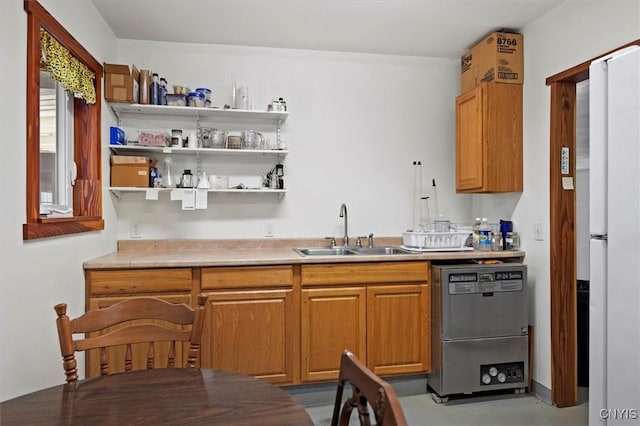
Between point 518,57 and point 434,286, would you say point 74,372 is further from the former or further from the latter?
point 518,57

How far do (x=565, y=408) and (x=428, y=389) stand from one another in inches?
33.1

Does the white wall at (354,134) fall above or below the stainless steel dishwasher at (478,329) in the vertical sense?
above

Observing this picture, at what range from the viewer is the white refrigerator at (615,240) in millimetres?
1642

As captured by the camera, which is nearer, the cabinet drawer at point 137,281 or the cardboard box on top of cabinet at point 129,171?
the cabinet drawer at point 137,281

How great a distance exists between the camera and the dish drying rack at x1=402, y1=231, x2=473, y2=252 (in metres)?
3.03

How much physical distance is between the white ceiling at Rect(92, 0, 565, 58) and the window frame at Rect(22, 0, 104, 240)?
1.69 feet

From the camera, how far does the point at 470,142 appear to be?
3.12 meters

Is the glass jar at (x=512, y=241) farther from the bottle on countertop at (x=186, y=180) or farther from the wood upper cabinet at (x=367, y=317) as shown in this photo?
the bottle on countertop at (x=186, y=180)

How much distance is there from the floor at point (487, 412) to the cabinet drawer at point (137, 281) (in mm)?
1156

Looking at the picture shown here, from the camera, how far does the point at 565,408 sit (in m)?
2.64

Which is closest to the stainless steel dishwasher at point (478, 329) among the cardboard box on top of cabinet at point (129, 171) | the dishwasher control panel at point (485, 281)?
the dishwasher control panel at point (485, 281)

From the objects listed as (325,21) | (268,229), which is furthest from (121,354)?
(325,21)

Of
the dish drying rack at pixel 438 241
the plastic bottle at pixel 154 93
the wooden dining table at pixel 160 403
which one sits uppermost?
the plastic bottle at pixel 154 93

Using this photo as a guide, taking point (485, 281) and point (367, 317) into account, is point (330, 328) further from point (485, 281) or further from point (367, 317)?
point (485, 281)
